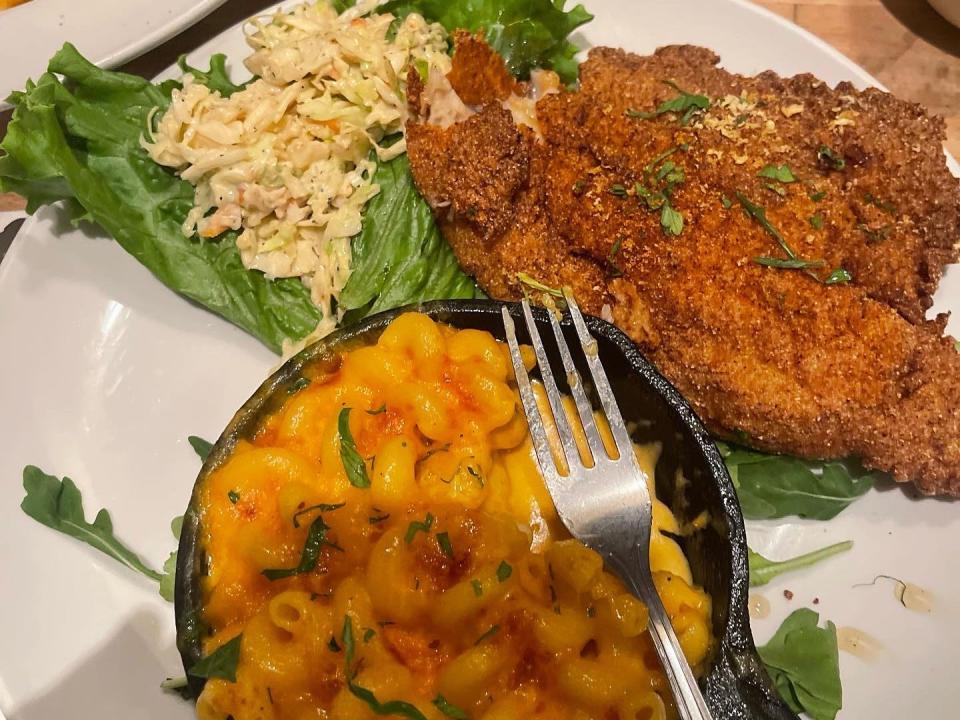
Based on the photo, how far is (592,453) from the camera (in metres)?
1.74

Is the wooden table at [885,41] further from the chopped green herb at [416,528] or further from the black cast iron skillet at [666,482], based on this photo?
the chopped green herb at [416,528]

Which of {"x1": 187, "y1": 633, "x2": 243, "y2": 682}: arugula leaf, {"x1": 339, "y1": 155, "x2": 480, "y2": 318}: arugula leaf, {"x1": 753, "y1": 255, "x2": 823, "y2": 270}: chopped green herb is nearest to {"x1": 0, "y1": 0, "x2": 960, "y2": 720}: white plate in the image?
{"x1": 339, "y1": 155, "x2": 480, "y2": 318}: arugula leaf

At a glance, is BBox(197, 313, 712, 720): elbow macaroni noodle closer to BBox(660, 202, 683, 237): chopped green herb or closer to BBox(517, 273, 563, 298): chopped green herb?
BBox(517, 273, 563, 298): chopped green herb

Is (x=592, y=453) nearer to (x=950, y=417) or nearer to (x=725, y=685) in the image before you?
(x=725, y=685)

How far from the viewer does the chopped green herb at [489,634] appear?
4.68ft

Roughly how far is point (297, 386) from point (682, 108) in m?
1.37

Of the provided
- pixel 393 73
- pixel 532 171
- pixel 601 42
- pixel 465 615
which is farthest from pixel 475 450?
pixel 601 42

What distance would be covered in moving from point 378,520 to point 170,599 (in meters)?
0.81

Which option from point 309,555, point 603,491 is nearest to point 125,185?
point 309,555

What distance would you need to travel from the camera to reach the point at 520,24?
101 inches

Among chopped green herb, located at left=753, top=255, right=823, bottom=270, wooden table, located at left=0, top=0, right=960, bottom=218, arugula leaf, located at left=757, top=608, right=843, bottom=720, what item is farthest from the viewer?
wooden table, located at left=0, top=0, right=960, bottom=218

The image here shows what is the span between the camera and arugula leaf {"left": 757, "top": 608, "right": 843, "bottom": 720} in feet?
6.15

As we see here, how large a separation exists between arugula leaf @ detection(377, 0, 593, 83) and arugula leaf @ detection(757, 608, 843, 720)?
75.3 inches

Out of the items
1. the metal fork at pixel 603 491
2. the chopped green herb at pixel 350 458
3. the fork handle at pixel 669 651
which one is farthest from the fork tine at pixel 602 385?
the chopped green herb at pixel 350 458
